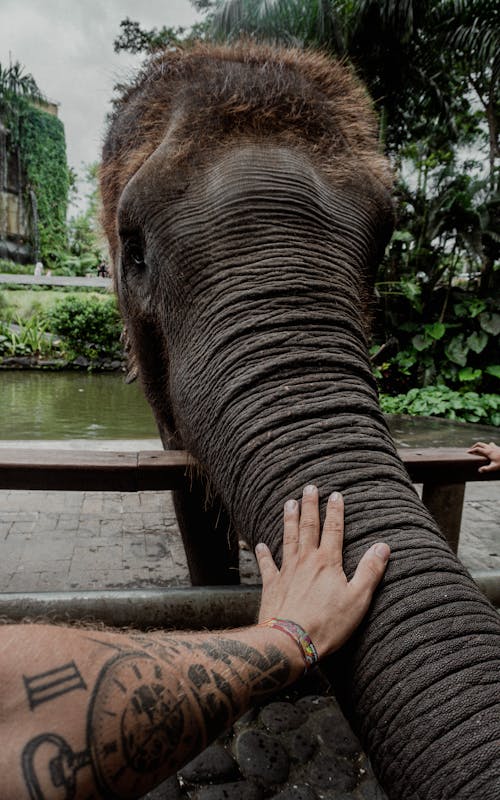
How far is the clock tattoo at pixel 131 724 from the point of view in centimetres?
101

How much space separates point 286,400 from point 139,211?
114cm

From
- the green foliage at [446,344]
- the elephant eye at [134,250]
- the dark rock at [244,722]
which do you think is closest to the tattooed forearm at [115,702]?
the dark rock at [244,722]

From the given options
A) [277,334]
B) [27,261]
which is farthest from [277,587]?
[27,261]

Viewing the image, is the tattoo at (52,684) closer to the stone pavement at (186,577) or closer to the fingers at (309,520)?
the fingers at (309,520)

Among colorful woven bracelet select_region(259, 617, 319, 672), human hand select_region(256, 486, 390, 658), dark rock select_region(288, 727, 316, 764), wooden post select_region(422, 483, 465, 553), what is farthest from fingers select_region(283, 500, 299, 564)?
wooden post select_region(422, 483, 465, 553)

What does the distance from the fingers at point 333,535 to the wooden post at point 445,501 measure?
7.04ft

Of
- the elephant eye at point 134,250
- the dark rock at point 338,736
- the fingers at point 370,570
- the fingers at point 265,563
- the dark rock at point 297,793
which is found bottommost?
the dark rock at point 338,736

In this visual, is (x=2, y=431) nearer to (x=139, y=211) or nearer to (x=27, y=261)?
(x=139, y=211)

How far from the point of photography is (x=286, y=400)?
1668 mm

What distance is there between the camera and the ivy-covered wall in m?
34.5

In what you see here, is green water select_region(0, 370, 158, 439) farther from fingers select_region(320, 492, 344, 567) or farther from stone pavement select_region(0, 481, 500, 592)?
fingers select_region(320, 492, 344, 567)

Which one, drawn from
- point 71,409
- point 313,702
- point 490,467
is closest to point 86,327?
point 71,409

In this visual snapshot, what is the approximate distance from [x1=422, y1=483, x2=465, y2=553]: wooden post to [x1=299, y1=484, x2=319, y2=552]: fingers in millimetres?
2132

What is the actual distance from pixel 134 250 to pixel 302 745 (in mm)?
2233
